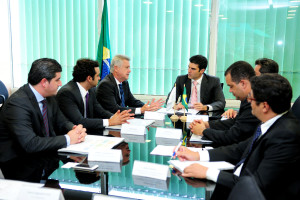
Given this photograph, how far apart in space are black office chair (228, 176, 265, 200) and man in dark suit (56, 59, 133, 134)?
158 centimetres

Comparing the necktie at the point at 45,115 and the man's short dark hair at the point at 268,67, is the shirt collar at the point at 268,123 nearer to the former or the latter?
the necktie at the point at 45,115

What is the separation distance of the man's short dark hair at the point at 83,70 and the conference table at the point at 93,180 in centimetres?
123

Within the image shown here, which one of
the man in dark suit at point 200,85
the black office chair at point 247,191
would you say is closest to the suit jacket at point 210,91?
the man in dark suit at point 200,85

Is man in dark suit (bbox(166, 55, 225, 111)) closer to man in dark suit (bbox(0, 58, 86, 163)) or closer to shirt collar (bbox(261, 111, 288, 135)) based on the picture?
man in dark suit (bbox(0, 58, 86, 163))

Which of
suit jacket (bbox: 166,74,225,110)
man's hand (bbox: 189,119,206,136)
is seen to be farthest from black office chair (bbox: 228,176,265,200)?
suit jacket (bbox: 166,74,225,110)

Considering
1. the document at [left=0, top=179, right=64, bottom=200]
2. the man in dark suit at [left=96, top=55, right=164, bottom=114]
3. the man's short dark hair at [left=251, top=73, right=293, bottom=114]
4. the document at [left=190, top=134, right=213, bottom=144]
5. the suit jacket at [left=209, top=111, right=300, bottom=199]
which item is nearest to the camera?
the document at [left=0, top=179, right=64, bottom=200]

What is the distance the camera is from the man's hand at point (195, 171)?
1.39m

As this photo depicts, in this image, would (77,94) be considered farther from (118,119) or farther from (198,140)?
(198,140)

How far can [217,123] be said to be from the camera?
8.46 ft

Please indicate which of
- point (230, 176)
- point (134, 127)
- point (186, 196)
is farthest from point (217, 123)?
point (186, 196)

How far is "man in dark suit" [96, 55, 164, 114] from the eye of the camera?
3.42 metres

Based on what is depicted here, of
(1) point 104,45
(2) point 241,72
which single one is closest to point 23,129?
(2) point 241,72

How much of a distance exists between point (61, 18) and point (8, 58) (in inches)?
50.7

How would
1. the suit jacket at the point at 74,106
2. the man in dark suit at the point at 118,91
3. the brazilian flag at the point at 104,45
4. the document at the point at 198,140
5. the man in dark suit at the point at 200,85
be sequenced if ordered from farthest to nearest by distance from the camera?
1. the brazilian flag at the point at 104,45
2. the man in dark suit at the point at 200,85
3. the man in dark suit at the point at 118,91
4. the suit jacket at the point at 74,106
5. the document at the point at 198,140
